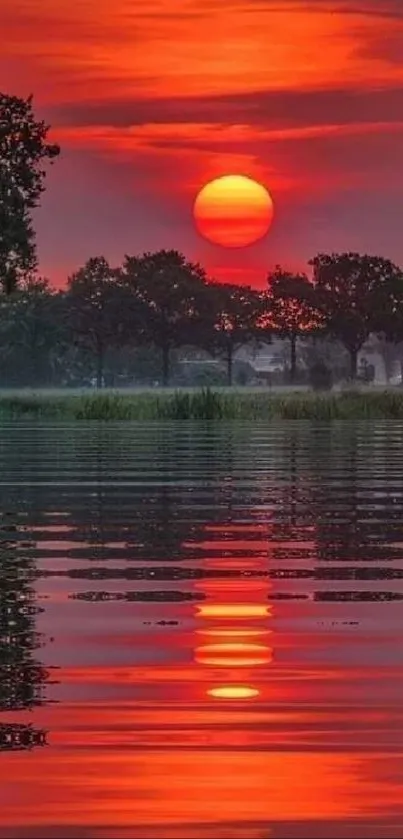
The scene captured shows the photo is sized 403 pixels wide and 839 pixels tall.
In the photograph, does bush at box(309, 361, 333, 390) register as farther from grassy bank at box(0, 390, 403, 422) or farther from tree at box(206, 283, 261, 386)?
grassy bank at box(0, 390, 403, 422)

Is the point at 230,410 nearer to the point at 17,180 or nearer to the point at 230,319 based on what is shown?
the point at 17,180

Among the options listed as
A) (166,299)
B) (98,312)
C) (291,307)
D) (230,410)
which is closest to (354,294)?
(291,307)

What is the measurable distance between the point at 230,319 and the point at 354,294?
17.5 m

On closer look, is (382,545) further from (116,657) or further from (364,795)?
(364,795)

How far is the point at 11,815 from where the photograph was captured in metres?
5.52

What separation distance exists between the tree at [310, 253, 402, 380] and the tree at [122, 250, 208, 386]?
11.1m

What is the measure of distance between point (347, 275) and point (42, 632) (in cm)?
15403

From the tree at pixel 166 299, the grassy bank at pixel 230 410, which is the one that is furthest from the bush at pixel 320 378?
the grassy bank at pixel 230 410

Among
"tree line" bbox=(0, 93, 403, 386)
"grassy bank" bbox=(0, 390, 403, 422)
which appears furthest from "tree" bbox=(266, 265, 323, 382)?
"grassy bank" bbox=(0, 390, 403, 422)

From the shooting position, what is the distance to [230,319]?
174m

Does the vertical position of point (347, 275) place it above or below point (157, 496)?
above

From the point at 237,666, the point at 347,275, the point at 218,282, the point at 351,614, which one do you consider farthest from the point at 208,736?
the point at 218,282

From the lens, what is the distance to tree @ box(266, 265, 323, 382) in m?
162

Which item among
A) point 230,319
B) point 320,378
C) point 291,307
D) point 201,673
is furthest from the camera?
point 230,319
